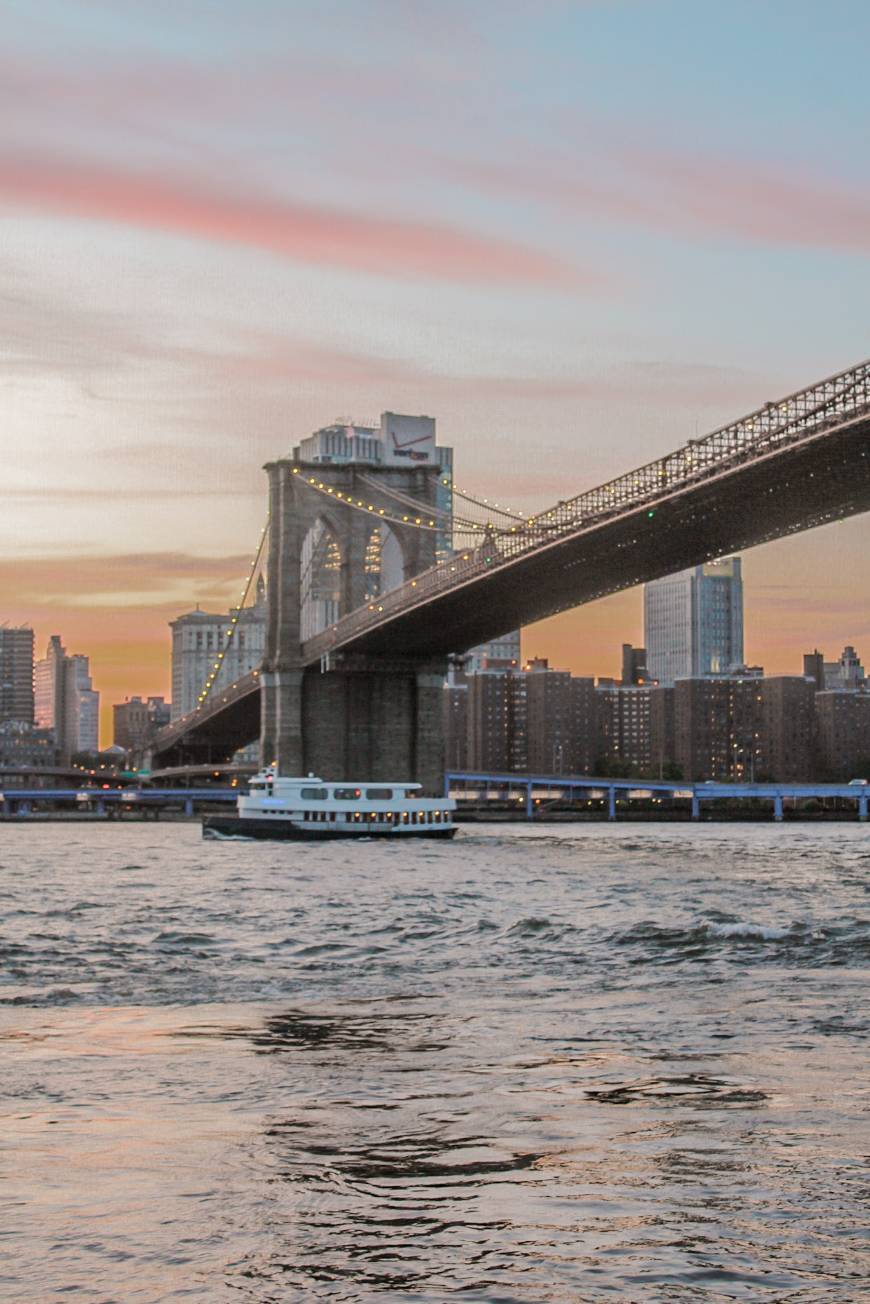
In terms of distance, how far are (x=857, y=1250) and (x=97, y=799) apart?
153148 mm

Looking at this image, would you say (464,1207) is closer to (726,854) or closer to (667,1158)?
(667,1158)

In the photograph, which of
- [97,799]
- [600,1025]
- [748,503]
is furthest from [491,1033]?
[97,799]

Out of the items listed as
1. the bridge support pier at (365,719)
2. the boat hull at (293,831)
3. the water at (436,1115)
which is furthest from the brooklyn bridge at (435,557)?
the water at (436,1115)

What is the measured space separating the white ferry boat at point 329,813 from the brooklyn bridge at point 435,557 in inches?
318

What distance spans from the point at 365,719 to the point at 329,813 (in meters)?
17.0

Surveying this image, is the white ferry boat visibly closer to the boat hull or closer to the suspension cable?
the boat hull

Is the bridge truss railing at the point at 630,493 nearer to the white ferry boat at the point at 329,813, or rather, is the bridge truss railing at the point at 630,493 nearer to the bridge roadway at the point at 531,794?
the white ferry boat at the point at 329,813

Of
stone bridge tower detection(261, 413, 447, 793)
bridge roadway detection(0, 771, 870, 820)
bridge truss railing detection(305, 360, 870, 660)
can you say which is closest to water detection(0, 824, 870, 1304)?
bridge truss railing detection(305, 360, 870, 660)

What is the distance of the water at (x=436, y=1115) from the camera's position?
7.80 meters

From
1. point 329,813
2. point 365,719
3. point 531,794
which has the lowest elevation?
point 531,794

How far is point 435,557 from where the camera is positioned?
9519 cm

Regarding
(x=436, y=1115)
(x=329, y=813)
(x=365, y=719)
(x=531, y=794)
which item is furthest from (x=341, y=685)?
(x=436, y=1115)

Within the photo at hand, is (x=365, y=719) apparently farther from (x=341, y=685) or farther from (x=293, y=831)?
(x=293, y=831)

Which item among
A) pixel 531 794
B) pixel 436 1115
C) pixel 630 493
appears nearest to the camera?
pixel 436 1115
